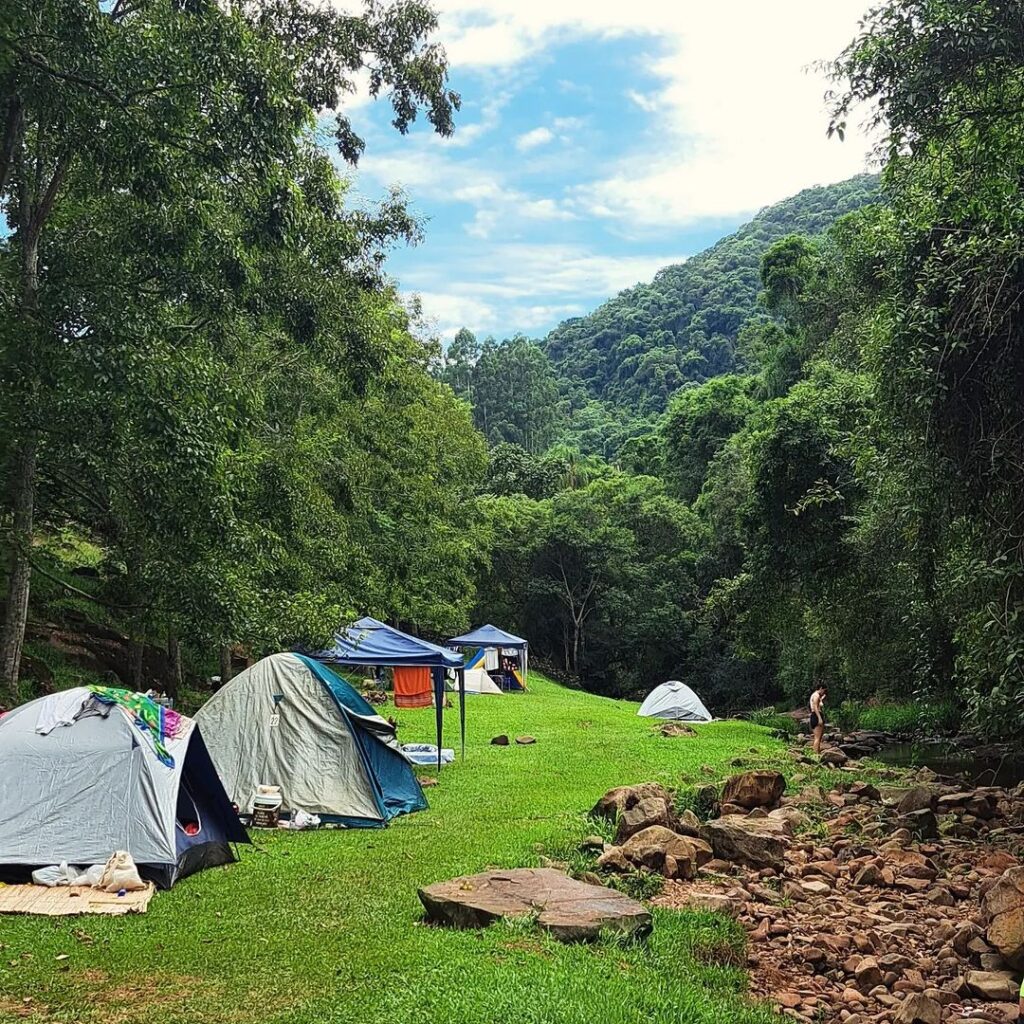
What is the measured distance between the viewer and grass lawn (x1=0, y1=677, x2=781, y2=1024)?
16.3 ft

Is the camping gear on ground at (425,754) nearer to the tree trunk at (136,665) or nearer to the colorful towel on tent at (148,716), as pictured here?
the tree trunk at (136,665)

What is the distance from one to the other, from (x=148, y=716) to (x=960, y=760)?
17.1 metres

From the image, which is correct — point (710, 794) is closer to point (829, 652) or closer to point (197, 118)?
point (197, 118)

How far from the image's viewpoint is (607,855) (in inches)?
340

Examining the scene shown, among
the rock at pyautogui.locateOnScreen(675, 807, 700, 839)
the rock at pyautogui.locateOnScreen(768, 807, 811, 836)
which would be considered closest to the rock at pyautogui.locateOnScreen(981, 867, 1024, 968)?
the rock at pyautogui.locateOnScreen(675, 807, 700, 839)

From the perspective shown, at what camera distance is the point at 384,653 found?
13680mm

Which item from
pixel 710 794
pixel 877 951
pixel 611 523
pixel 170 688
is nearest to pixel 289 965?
pixel 877 951

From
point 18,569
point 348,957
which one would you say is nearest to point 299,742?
point 18,569

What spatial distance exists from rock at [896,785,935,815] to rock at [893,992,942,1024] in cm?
626

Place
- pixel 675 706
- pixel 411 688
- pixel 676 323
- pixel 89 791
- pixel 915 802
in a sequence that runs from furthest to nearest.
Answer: pixel 676 323 < pixel 675 706 < pixel 411 688 < pixel 915 802 < pixel 89 791

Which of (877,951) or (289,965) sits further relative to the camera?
(877,951)

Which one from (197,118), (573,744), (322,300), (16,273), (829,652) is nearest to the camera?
(197,118)

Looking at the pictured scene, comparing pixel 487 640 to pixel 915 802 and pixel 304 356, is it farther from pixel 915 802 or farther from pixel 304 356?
pixel 915 802

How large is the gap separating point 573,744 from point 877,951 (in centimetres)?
1234
